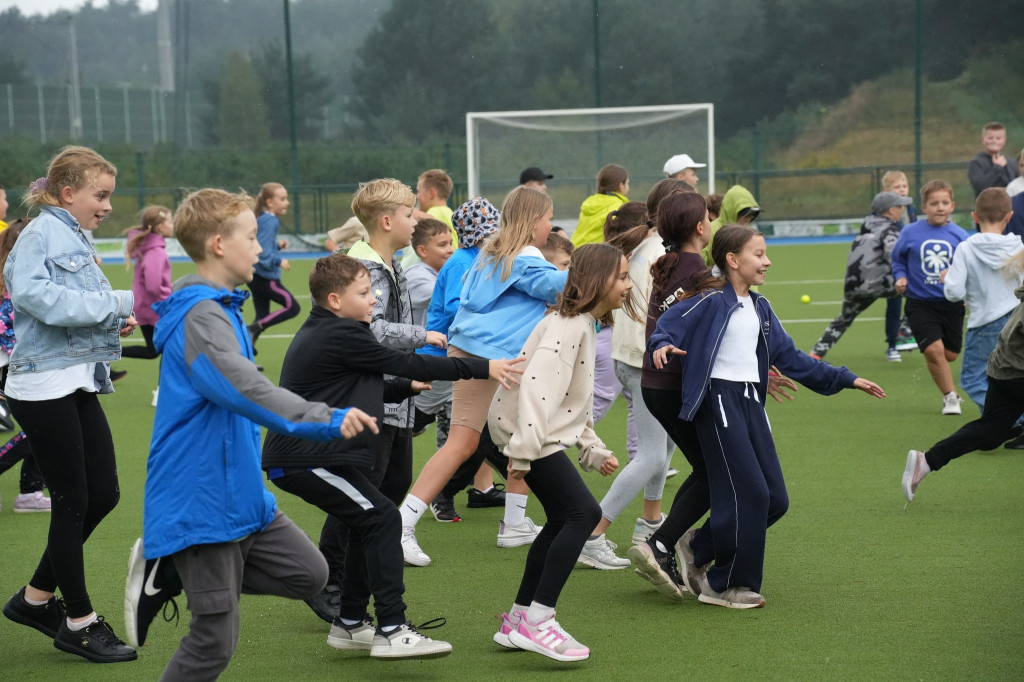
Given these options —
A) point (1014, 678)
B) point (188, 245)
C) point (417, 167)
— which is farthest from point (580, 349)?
point (417, 167)

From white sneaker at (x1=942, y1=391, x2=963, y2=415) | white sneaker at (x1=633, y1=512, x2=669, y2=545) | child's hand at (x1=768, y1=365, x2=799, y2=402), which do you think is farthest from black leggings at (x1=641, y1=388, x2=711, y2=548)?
white sneaker at (x1=942, y1=391, x2=963, y2=415)

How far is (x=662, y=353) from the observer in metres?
4.57

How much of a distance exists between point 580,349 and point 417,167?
27603mm

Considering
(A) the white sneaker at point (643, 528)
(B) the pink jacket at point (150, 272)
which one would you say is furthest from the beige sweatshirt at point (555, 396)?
(B) the pink jacket at point (150, 272)

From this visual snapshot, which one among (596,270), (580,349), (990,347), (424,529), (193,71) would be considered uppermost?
(193,71)

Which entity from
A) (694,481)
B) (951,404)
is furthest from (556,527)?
(951,404)

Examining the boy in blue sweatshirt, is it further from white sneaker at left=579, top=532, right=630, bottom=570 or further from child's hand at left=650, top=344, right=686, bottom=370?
child's hand at left=650, top=344, right=686, bottom=370

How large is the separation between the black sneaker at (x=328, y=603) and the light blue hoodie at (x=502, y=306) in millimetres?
1226

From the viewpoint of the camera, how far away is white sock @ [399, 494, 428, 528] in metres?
5.59

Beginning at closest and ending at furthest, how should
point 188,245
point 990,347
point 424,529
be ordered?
point 188,245, point 424,529, point 990,347

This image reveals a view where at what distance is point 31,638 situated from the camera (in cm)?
480

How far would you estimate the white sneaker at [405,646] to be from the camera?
4.21 meters

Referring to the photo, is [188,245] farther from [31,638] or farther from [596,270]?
[31,638]

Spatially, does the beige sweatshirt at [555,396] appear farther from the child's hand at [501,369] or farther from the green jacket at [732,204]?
the green jacket at [732,204]
